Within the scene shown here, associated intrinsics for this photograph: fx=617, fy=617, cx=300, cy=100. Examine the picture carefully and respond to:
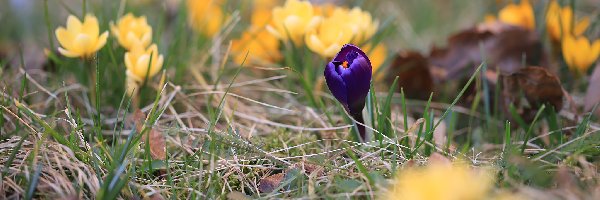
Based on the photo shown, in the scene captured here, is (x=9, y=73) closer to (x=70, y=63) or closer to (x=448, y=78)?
(x=70, y=63)

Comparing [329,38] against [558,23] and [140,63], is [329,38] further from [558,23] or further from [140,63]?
[558,23]

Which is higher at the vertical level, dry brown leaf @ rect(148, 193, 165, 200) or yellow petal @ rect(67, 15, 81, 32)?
yellow petal @ rect(67, 15, 81, 32)

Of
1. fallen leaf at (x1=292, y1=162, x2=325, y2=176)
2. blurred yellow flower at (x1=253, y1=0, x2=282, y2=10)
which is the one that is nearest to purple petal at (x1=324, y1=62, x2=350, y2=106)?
fallen leaf at (x1=292, y1=162, x2=325, y2=176)

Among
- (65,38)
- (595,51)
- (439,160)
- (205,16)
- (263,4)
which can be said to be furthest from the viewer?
(263,4)

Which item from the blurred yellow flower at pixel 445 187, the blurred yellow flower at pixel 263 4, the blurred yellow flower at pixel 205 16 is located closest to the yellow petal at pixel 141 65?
the blurred yellow flower at pixel 205 16

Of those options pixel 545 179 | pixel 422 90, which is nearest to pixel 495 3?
pixel 422 90

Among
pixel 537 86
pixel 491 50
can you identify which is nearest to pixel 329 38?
pixel 537 86

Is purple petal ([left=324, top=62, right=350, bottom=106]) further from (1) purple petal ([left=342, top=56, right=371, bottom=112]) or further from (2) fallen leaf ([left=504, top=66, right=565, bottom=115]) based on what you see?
(2) fallen leaf ([left=504, top=66, right=565, bottom=115])
